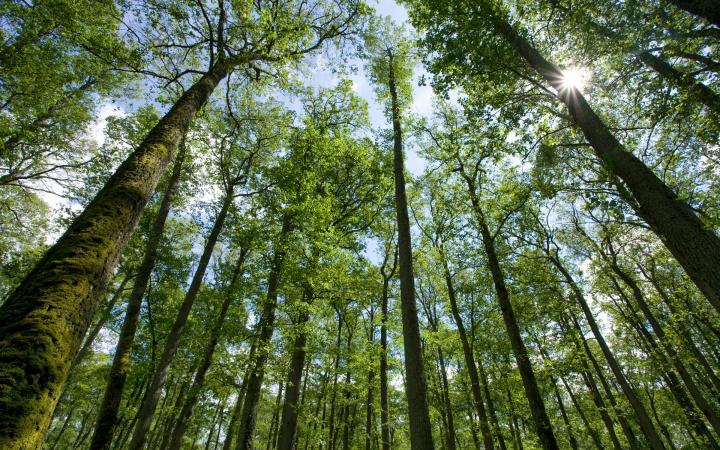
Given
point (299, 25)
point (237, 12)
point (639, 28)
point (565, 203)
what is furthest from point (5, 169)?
point (565, 203)

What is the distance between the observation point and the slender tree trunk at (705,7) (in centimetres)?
469

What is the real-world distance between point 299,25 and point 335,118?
8.61m

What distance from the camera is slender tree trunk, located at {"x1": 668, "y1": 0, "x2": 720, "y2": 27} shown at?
4688 mm

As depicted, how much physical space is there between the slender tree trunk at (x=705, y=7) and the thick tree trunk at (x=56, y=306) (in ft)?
27.3

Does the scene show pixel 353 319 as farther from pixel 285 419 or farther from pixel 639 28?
pixel 639 28

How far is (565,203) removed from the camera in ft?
63.7

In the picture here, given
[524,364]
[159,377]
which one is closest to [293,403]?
[159,377]

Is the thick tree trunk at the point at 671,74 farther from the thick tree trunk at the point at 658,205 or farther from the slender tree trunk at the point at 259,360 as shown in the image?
the slender tree trunk at the point at 259,360

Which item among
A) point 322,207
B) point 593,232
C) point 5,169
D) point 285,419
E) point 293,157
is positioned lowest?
point 285,419

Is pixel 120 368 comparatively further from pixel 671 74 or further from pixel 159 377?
pixel 671 74

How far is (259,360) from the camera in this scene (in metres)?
11.3

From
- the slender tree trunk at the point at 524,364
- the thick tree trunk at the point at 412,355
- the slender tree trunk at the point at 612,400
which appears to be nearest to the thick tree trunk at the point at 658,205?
the thick tree trunk at the point at 412,355

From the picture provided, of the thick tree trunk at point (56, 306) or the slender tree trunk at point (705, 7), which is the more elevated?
the slender tree trunk at point (705, 7)

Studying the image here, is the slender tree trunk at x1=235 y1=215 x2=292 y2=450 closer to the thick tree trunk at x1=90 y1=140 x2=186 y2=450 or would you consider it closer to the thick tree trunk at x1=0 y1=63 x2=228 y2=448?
the thick tree trunk at x1=90 y1=140 x2=186 y2=450
